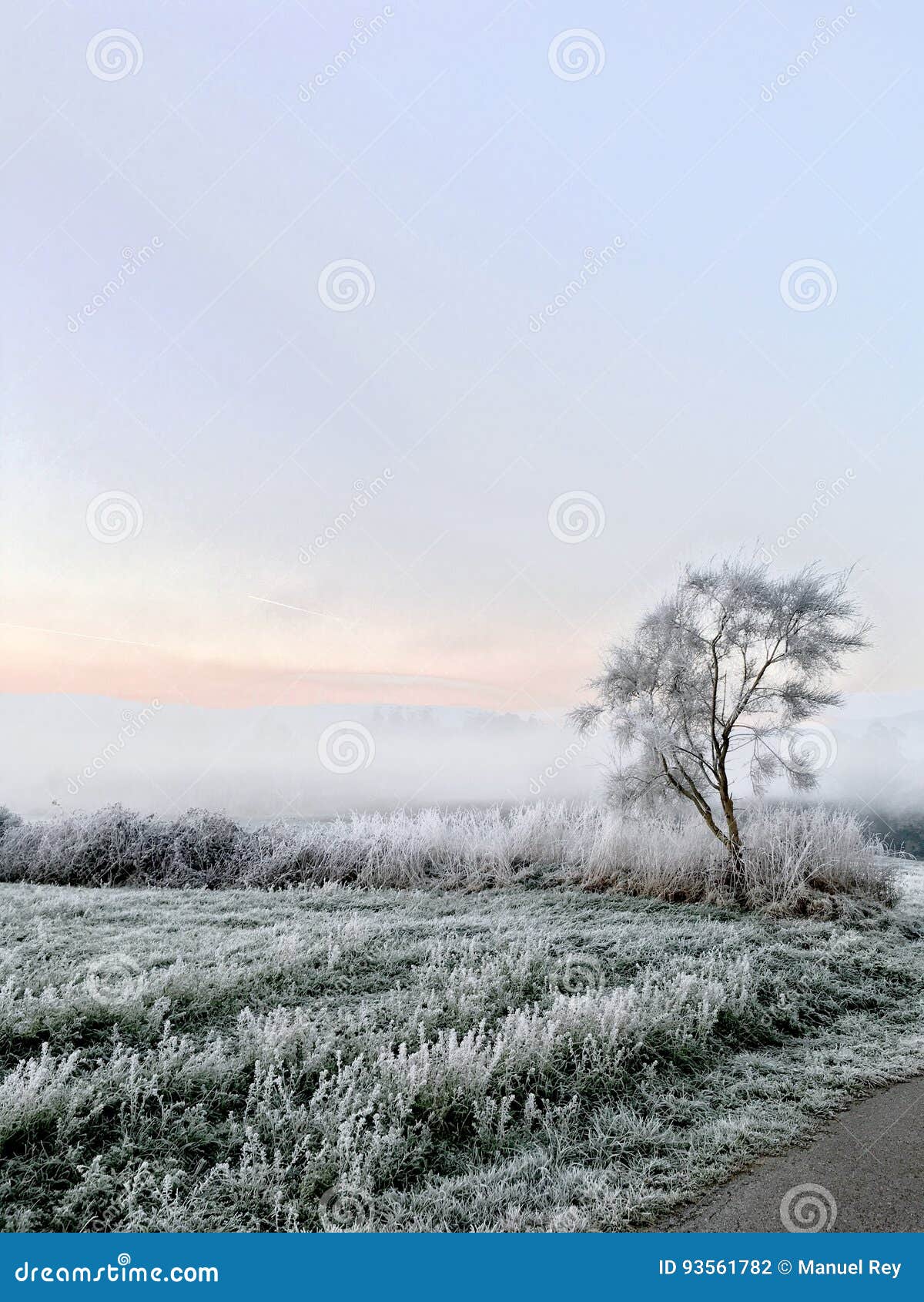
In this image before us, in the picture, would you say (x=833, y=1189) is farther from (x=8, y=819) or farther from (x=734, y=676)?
(x=8, y=819)

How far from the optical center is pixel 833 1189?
11.0ft

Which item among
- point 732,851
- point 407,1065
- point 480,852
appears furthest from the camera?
point 480,852

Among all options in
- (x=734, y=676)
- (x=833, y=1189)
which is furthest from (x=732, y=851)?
(x=833, y=1189)

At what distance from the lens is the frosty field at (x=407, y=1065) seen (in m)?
3.16

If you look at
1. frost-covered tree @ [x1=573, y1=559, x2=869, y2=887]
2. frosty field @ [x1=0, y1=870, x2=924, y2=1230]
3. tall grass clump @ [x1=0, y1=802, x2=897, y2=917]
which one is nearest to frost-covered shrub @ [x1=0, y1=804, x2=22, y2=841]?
tall grass clump @ [x1=0, y1=802, x2=897, y2=917]

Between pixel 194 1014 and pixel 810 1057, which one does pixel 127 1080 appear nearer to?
pixel 194 1014

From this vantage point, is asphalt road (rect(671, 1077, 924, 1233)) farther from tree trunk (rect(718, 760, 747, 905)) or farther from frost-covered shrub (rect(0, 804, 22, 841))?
frost-covered shrub (rect(0, 804, 22, 841))

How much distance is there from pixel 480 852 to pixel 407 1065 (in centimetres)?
711

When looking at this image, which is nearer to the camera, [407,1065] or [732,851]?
[407,1065]

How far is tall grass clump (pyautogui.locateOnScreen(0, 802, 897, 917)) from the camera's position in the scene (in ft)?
31.7

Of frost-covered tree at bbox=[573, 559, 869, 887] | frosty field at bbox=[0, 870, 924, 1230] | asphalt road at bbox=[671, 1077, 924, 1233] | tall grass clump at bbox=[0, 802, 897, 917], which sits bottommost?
asphalt road at bbox=[671, 1077, 924, 1233]

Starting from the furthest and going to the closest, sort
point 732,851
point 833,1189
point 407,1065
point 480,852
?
point 480,852 < point 732,851 < point 407,1065 < point 833,1189

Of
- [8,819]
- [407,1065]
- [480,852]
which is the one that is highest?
[8,819]

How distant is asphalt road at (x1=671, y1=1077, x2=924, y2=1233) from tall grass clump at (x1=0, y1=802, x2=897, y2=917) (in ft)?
18.0
